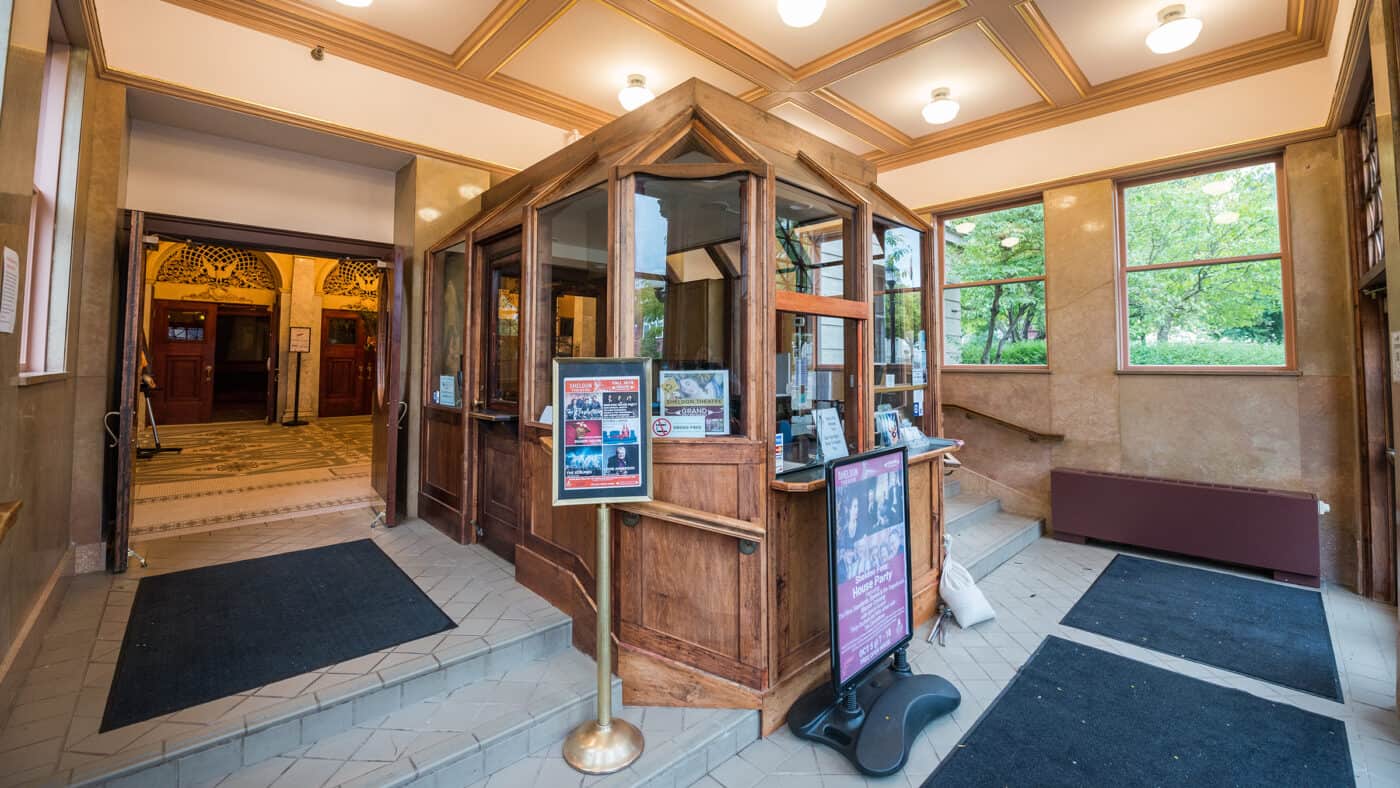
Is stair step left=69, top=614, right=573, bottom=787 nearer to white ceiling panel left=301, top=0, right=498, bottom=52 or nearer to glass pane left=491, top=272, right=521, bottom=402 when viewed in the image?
glass pane left=491, top=272, right=521, bottom=402

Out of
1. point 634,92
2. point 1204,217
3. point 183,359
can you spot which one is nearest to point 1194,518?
point 1204,217

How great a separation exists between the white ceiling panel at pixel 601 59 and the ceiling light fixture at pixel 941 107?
1.60 m

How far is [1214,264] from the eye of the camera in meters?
4.42

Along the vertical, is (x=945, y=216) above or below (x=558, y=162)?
above

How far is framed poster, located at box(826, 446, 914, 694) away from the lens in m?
2.22

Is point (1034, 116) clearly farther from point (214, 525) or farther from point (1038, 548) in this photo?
point (214, 525)

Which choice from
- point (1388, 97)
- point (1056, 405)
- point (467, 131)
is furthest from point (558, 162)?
point (1056, 405)

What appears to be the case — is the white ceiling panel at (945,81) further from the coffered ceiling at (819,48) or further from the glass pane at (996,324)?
the glass pane at (996,324)

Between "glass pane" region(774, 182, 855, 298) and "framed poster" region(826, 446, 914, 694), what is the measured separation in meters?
0.90

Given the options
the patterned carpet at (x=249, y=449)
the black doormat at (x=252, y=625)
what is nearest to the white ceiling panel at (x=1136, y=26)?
the black doormat at (x=252, y=625)

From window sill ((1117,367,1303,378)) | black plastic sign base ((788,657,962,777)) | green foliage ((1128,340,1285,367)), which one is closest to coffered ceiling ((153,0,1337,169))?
green foliage ((1128,340,1285,367))

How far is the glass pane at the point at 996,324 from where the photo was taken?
5262mm

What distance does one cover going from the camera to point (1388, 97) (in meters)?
2.44

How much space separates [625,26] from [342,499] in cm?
454
